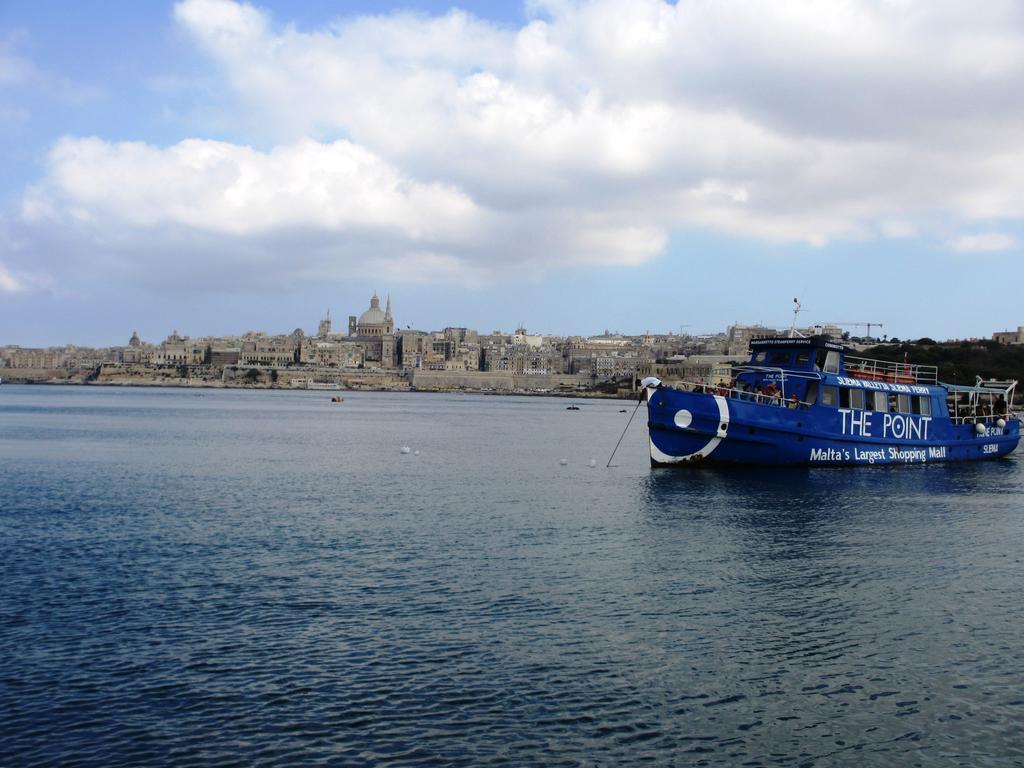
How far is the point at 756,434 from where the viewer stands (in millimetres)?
35281

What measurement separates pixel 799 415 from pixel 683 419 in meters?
5.00

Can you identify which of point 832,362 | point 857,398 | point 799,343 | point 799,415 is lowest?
point 799,415

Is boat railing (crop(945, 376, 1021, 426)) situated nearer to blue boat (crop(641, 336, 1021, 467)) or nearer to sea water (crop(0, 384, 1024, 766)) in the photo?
blue boat (crop(641, 336, 1021, 467))

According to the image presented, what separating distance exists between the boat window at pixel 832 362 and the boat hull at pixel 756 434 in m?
1.51

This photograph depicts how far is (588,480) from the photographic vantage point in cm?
3344

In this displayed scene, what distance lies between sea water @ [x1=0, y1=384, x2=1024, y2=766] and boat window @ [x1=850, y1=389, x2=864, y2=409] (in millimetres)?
9985

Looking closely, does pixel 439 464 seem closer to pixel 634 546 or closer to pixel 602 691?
pixel 634 546

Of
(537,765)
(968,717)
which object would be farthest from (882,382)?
(537,765)

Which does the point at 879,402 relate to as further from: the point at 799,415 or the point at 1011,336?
the point at 1011,336

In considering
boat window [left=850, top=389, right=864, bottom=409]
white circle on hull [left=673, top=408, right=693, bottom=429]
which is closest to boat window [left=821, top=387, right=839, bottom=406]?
boat window [left=850, top=389, right=864, bottom=409]

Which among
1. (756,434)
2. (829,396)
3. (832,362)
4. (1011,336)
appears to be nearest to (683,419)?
(756,434)

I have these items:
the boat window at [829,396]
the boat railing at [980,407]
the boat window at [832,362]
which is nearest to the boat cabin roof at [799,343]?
the boat window at [832,362]

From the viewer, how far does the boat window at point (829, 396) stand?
37.0 m

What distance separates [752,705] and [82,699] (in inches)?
294
